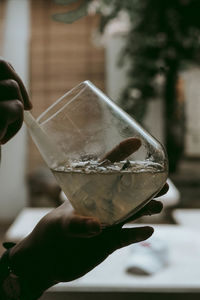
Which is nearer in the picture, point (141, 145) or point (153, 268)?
point (141, 145)

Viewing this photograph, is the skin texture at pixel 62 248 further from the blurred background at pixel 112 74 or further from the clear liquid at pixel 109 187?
the blurred background at pixel 112 74

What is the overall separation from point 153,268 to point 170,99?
2999 millimetres

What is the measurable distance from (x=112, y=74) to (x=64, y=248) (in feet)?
13.4

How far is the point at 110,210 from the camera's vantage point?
0.67 m

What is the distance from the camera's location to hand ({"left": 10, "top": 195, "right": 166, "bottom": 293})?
764 mm

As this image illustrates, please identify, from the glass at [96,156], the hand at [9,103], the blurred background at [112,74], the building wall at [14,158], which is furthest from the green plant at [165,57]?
the hand at [9,103]

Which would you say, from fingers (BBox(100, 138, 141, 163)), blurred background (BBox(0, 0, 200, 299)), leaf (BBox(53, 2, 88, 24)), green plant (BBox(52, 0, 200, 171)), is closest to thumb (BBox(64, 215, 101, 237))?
fingers (BBox(100, 138, 141, 163))

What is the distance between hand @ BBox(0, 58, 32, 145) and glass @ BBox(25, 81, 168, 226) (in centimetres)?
8

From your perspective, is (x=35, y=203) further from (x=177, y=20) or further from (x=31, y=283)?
(x=31, y=283)

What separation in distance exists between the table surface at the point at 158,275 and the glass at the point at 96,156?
0.72 metres

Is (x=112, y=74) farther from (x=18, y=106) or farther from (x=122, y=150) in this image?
(x=18, y=106)

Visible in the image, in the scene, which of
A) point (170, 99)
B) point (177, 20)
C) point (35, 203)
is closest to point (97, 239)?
point (177, 20)

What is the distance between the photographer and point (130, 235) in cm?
76

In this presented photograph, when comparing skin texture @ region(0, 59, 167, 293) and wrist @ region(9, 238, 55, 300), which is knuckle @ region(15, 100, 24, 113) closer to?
skin texture @ region(0, 59, 167, 293)
